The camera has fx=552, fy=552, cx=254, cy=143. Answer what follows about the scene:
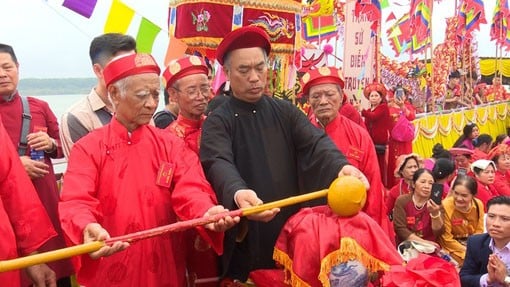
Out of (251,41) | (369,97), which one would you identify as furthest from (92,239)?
(369,97)

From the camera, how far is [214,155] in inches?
78.6

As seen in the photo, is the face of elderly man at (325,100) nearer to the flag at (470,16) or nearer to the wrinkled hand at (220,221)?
the wrinkled hand at (220,221)

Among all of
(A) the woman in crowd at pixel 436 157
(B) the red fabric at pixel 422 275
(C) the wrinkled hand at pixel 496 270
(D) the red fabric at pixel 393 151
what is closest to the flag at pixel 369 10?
(D) the red fabric at pixel 393 151

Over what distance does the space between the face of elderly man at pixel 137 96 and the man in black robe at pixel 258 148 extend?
276 millimetres

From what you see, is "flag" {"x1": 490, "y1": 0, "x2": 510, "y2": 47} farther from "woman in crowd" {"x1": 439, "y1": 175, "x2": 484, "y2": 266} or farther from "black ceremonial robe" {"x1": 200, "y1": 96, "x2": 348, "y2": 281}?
"black ceremonial robe" {"x1": 200, "y1": 96, "x2": 348, "y2": 281}

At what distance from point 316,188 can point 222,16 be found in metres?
2.24

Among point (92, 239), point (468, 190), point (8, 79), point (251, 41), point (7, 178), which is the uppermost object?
point (251, 41)

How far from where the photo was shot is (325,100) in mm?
3033

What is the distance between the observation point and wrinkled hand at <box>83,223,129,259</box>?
1.51 metres

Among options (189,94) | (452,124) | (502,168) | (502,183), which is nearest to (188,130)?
(189,94)

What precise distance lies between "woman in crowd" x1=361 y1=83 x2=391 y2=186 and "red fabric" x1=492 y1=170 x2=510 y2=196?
3.74 ft

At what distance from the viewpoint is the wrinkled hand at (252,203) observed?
5.55 feet

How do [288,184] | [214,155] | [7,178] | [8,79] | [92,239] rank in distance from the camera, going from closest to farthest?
[92,239] → [7,178] → [214,155] → [288,184] → [8,79]

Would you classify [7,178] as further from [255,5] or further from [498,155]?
[498,155]
